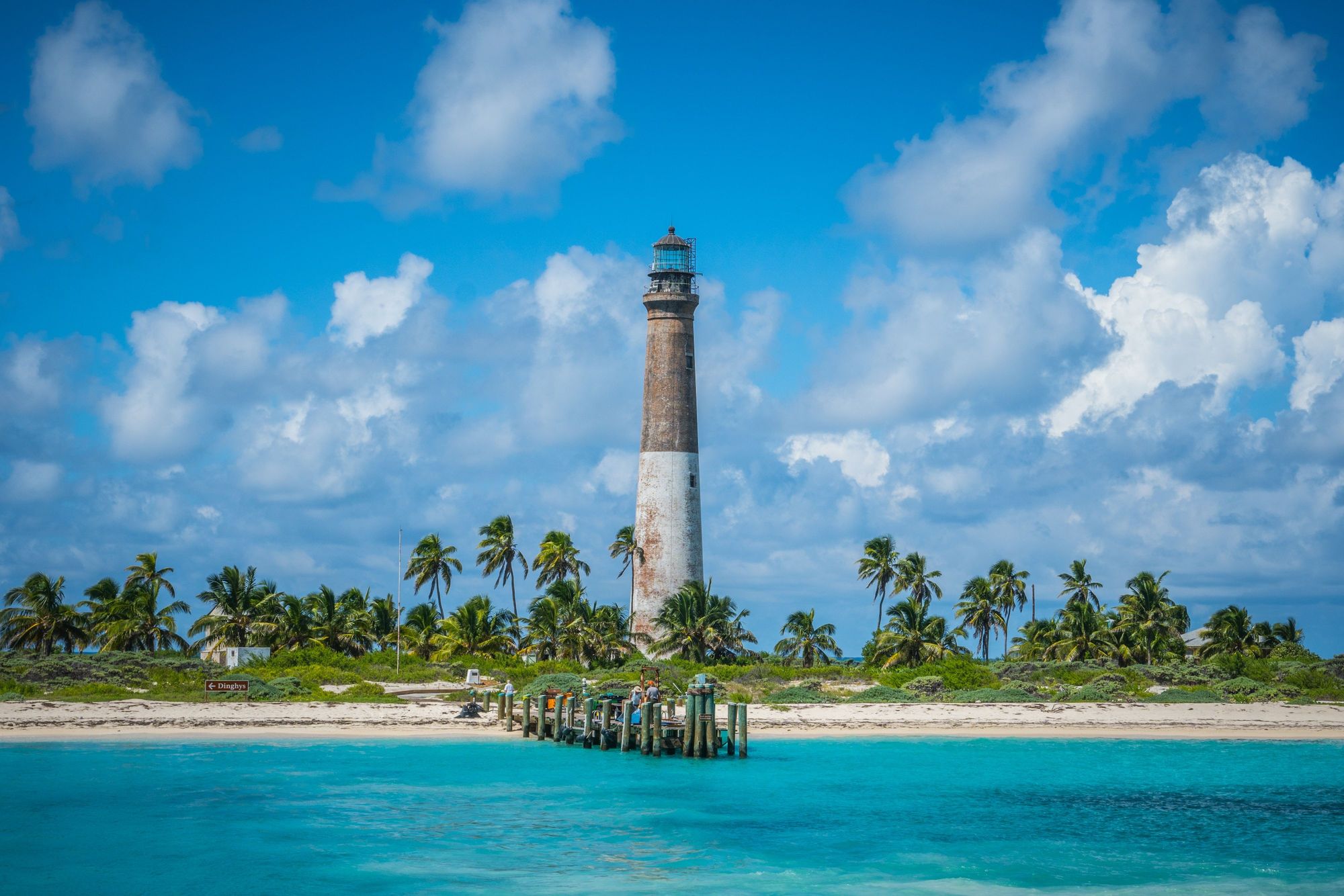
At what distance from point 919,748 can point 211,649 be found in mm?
34345

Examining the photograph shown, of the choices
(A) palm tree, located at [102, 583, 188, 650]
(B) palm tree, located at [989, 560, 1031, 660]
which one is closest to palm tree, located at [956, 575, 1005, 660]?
(B) palm tree, located at [989, 560, 1031, 660]

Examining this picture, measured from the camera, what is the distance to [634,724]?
38719 millimetres

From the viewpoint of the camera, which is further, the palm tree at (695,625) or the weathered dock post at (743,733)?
the palm tree at (695,625)

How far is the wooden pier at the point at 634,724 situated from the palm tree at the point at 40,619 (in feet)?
85.0

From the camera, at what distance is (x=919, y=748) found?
4284cm

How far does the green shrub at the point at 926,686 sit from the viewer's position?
5238 cm

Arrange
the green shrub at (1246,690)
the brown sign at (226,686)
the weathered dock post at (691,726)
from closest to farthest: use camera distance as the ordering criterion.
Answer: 1. the weathered dock post at (691,726)
2. the brown sign at (226,686)
3. the green shrub at (1246,690)

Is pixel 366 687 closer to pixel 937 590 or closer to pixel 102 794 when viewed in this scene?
pixel 102 794

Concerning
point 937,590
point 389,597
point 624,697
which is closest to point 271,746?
point 624,697

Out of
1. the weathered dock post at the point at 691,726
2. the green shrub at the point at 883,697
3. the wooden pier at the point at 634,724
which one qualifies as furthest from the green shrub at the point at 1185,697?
the weathered dock post at the point at 691,726

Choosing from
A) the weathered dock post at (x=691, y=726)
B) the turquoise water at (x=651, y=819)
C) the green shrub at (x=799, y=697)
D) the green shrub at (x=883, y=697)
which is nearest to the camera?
the turquoise water at (x=651, y=819)

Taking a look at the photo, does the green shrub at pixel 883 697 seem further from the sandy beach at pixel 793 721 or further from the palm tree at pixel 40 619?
the palm tree at pixel 40 619

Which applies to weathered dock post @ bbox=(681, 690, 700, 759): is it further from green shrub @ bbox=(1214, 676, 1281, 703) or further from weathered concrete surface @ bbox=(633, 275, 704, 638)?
green shrub @ bbox=(1214, 676, 1281, 703)

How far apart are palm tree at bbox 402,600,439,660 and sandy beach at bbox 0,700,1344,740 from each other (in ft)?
45.0
